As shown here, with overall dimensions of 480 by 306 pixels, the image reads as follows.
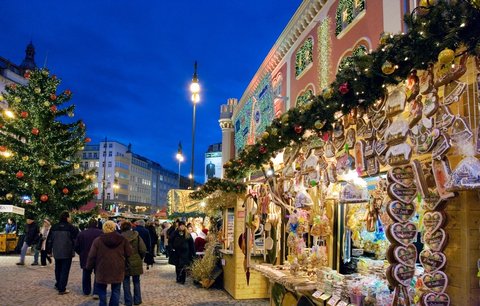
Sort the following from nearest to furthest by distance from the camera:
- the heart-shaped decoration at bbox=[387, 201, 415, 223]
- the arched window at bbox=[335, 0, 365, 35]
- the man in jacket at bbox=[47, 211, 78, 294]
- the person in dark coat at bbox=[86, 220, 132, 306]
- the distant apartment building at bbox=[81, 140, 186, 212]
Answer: the heart-shaped decoration at bbox=[387, 201, 415, 223] < the person in dark coat at bbox=[86, 220, 132, 306] < the arched window at bbox=[335, 0, 365, 35] < the man in jacket at bbox=[47, 211, 78, 294] < the distant apartment building at bbox=[81, 140, 186, 212]

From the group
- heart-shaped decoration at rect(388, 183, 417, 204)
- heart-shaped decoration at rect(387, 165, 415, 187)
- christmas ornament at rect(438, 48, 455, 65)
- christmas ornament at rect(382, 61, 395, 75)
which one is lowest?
heart-shaped decoration at rect(388, 183, 417, 204)

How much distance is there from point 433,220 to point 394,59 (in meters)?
1.44

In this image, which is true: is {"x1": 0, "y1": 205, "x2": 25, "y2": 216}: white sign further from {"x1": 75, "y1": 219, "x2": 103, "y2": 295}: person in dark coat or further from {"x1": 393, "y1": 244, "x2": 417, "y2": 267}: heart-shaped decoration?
{"x1": 393, "y1": 244, "x2": 417, "y2": 267}: heart-shaped decoration

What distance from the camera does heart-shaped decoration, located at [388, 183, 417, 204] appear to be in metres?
3.91

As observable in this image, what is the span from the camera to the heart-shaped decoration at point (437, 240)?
12.4 feet

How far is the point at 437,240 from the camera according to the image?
3805mm

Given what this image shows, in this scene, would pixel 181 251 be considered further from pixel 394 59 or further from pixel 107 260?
pixel 394 59

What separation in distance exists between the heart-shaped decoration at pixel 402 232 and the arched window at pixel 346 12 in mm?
6851

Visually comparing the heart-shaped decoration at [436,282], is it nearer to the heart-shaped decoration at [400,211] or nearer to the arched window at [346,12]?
the heart-shaped decoration at [400,211]

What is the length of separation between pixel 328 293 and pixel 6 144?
18.4 m

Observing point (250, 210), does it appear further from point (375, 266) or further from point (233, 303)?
point (375, 266)

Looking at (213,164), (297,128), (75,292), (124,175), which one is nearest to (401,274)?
(297,128)

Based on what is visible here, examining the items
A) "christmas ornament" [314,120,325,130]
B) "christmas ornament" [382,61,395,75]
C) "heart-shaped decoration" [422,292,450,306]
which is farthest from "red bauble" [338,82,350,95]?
"heart-shaped decoration" [422,292,450,306]

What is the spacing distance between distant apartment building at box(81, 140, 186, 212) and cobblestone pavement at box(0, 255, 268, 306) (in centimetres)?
7501
